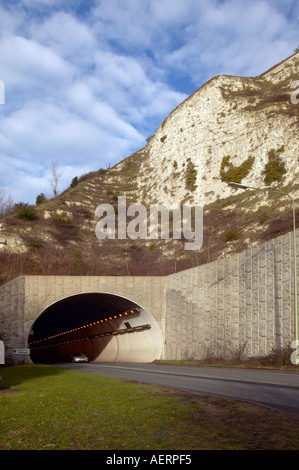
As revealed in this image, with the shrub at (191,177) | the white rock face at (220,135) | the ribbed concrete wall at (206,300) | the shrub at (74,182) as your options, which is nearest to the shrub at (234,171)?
the white rock face at (220,135)

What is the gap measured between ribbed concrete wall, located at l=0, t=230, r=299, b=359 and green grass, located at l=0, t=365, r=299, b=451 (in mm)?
14033

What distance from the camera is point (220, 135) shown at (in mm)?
66062

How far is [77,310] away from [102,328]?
3433 millimetres

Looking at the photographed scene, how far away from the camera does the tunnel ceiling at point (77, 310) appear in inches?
1769

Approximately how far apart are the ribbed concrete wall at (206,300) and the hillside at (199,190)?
8619 mm

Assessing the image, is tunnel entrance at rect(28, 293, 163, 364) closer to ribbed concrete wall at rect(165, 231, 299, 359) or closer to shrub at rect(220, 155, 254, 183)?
ribbed concrete wall at rect(165, 231, 299, 359)

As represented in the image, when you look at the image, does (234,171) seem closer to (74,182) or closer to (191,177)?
(191,177)

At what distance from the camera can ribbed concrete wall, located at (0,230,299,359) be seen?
86.2ft

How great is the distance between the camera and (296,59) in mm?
70938

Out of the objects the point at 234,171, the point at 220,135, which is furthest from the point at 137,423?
the point at 220,135

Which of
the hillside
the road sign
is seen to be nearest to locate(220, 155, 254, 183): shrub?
the hillside

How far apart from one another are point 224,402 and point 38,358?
73968 millimetres

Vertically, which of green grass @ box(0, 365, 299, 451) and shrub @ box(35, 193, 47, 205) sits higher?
shrub @ box(35, 193, 47, 205)

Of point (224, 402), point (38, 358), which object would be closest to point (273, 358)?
point (224, 402)
